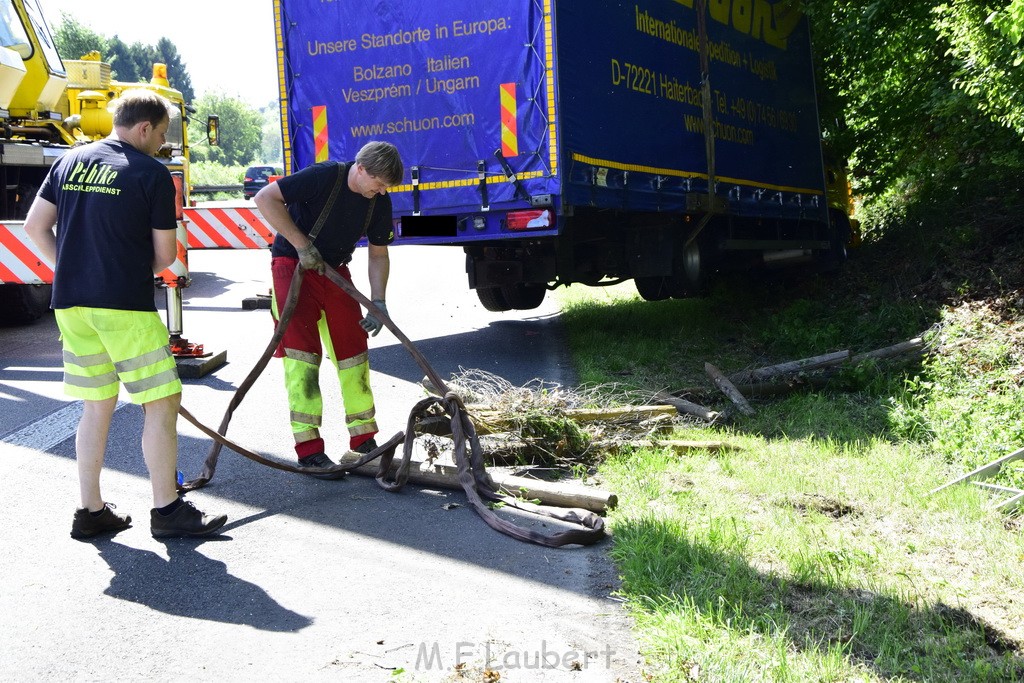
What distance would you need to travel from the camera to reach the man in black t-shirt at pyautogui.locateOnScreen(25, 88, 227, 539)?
14.2 ft

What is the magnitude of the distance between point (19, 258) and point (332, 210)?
439 centimetres

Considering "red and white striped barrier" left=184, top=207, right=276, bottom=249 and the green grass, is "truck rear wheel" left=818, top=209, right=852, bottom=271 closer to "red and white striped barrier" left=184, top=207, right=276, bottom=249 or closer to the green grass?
the green grass

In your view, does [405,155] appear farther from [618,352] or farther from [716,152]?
[716,152]

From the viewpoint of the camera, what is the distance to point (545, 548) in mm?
4598

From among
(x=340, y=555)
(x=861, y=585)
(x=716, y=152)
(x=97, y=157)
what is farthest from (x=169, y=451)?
(x=716, y=152)

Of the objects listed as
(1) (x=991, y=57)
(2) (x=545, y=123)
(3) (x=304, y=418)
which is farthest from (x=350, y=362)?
(1) (x=991, y=57)

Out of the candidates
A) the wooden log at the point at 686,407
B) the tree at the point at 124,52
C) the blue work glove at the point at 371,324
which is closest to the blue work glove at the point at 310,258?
the blue work glove at the point at 371,324

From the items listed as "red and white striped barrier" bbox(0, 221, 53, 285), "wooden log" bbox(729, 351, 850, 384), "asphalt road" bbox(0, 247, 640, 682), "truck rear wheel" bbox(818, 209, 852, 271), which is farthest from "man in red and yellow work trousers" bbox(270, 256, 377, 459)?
"truck rear wheel" bbox(818, 209, 852, 271)

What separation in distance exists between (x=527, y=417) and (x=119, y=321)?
2337 millimetres

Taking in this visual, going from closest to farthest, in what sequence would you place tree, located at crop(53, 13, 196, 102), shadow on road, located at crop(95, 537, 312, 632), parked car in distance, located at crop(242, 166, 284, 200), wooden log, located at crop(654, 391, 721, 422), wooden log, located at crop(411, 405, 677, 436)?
shadow on road, located at crop(95, 537, 312, 632) → wooden log, located at crop(411, 405, 677, 436) → wooden log, located at crop(654, 391, 721, 422) → parked car in distance, located at crop(242, 166, 284, 200) → tree, located at crop(53, 13, 196, 102)

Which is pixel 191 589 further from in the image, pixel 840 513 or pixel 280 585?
pixel 840 513

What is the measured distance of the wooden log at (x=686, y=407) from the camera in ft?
22.7

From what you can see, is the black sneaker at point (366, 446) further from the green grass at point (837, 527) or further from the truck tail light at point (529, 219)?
the truck tail light at point (529, 219)

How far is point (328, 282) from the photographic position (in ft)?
18.7
